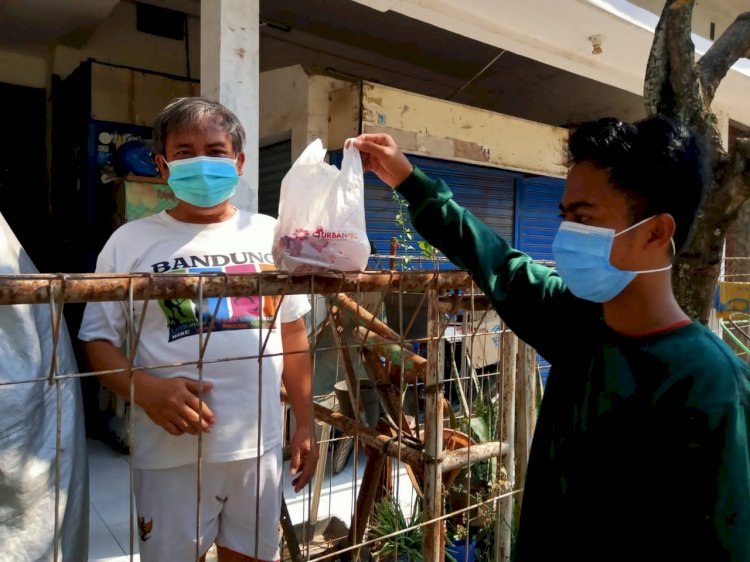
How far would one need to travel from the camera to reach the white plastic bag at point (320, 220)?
1177 millimetres

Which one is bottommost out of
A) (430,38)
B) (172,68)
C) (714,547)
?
(714,547)

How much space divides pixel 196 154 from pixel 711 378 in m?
1.24

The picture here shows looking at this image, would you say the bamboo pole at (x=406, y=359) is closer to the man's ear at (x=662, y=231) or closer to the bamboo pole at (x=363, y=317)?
the bamboo pole at (x=363, y=317)

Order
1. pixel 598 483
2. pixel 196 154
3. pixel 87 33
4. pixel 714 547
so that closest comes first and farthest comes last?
1. pixel 714 547
2. pixel 598 483
3. pixel 196 154
4. pixel 87 33

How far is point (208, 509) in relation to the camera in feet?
4.50

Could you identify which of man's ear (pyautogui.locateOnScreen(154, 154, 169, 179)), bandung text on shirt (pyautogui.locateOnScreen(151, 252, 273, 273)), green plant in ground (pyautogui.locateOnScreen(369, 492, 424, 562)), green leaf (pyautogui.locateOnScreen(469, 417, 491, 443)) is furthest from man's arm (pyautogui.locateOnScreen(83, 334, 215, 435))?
green leaf (pyautogui.locateOnScreen(469, 417, 491, 443))

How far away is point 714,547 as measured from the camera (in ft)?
2.85

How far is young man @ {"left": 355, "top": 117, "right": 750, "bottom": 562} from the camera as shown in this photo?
89 centimetres

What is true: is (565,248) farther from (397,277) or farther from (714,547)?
(714,547)

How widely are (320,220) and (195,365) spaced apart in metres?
0.45

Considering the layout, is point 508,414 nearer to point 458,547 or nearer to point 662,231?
point 458,547

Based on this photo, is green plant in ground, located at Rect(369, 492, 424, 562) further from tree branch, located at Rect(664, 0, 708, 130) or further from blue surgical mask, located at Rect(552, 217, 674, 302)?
tree branch, located at Rect(664, 0, 708, 130)

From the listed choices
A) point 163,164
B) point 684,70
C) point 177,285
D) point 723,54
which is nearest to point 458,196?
point 723,54

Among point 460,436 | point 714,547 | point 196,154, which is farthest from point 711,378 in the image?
point 460,436
